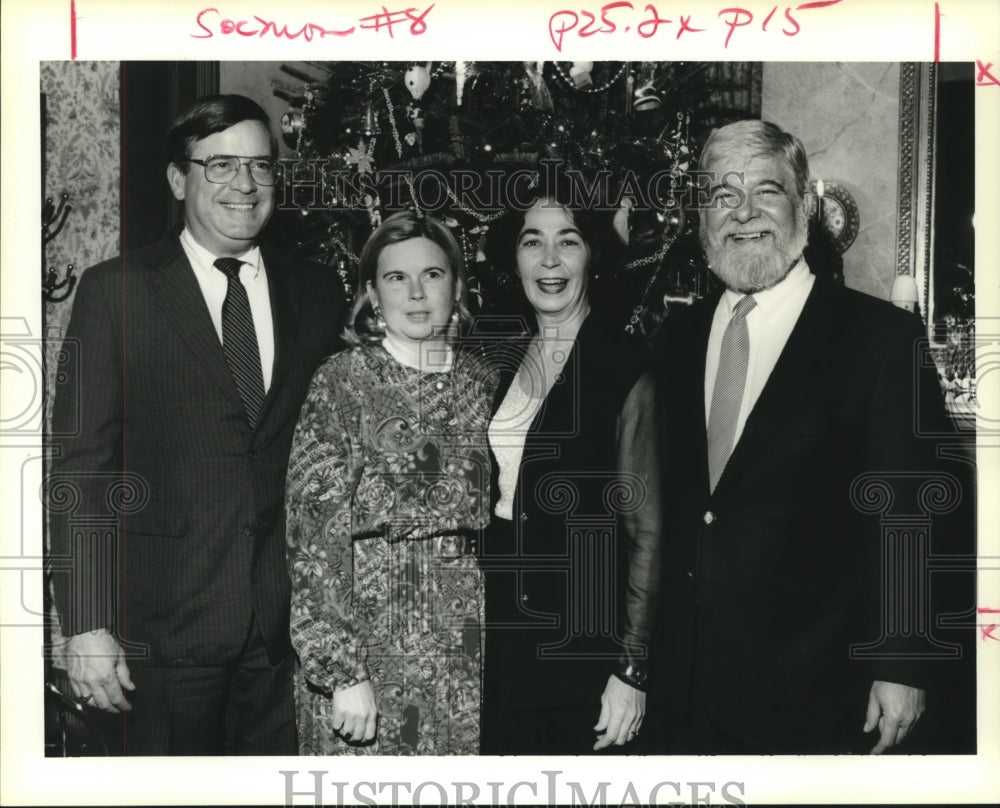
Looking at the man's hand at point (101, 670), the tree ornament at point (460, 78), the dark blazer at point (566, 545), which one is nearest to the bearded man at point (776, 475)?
the dark blazer at point (566, 545)

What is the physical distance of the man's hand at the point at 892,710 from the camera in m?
2.58

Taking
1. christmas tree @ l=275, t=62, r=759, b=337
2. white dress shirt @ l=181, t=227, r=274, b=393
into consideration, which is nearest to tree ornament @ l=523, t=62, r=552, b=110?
christmas tree @ l=275, t=62, r=759, b=337

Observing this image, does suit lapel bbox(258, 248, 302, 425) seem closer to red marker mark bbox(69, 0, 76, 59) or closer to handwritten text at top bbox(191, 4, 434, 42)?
handwritten text at top bbox(191, 4, 434, 42)

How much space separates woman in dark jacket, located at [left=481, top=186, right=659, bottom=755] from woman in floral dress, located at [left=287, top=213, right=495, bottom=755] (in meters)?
0.06

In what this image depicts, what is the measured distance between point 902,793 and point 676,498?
93 centimetres

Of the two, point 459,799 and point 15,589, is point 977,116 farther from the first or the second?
point 15,589

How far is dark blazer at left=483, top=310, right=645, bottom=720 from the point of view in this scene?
255 centimetres

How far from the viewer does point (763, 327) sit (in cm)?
256

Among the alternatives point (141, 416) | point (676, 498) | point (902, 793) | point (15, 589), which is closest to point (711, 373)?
point (676, 498)

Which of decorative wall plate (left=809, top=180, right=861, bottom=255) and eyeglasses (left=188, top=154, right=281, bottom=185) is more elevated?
eyeglasses (left=188, top=154, right=281, bottom=185)

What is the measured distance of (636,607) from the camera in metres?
2.56

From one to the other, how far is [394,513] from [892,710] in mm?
1263

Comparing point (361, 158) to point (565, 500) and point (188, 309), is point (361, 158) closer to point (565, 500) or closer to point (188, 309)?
point (188, 309)

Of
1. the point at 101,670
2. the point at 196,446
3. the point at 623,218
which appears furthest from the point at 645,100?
the point at 101,670
